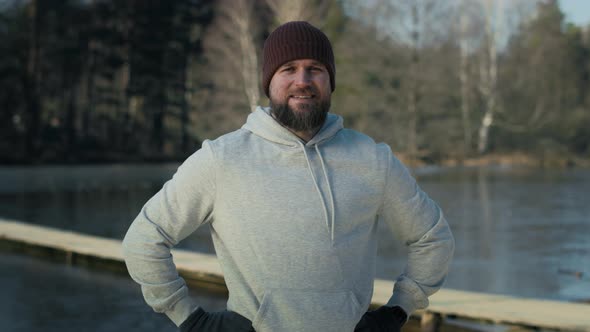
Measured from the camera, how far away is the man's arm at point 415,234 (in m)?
2.25

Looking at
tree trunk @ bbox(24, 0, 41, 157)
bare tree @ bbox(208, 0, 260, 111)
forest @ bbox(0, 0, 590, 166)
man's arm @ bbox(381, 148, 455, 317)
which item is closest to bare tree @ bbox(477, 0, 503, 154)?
forest @ bbox(0, 0, 590, 166)

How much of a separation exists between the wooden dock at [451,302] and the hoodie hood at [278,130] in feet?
10.1

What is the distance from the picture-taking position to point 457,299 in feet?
18.2

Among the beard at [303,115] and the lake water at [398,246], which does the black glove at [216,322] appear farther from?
the lake water at [398,246]

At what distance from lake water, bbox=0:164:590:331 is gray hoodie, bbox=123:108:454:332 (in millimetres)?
3538

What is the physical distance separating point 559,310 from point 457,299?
69 cm

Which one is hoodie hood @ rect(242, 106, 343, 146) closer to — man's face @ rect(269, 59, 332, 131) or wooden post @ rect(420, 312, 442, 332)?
man's face @ rect(269, 59, 332, 131)

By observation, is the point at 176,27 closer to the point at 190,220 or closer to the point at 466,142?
the point at 466,142

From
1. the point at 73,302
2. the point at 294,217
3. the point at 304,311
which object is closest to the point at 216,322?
the point at 304,311

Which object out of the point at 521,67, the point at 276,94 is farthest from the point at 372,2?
the point at 276,94

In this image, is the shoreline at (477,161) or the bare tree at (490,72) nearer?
the shoreline at (477,161)

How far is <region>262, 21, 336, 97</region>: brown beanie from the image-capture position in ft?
7.39

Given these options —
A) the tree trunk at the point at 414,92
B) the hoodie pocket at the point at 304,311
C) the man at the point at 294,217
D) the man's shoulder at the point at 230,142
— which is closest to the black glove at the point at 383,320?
the man at the point at 294,217

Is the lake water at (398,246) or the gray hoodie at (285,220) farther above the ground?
the gray hoodie at (285,220)
